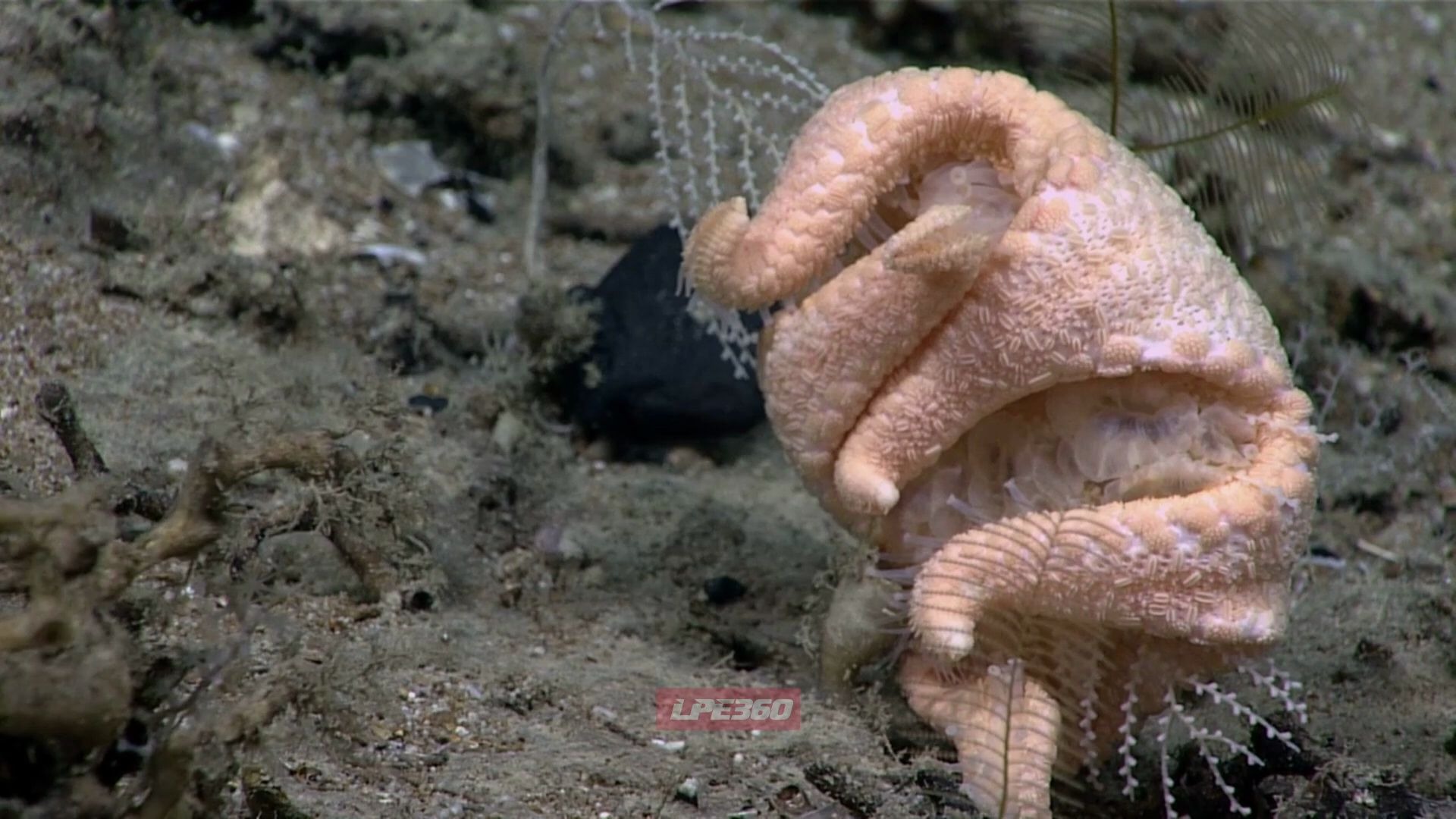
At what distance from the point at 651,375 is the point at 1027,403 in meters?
1.78

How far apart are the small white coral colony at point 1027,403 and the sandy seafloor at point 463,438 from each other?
11.3 inches

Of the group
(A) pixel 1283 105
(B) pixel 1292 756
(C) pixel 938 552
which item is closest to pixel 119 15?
(C) pixel 938 552

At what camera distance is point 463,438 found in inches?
142

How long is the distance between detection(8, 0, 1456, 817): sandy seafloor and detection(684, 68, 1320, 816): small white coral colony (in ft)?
0.94

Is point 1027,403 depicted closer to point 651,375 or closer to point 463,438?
point 651,375

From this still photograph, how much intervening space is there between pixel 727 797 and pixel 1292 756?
121cm

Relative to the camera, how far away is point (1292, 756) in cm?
239

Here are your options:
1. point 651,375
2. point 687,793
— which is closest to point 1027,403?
point 687,793

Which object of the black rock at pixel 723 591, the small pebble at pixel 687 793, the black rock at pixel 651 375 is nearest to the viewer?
the small pebble at pixel 687 793

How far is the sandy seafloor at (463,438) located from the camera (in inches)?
86.1

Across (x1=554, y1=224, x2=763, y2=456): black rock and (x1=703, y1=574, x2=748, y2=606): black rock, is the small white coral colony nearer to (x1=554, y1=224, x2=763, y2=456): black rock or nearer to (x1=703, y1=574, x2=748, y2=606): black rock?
(x1=703, y1=574, x2=748, y2=606): black rock

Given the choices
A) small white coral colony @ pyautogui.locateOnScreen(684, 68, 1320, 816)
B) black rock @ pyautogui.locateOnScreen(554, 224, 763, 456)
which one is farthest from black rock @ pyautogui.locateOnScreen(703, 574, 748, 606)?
black rock @ pyautogui.locateOnScreen(554, 224, 763, 456)

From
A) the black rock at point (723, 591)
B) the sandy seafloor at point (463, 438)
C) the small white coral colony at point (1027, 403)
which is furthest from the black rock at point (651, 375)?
the small white coral colony at point (1027, 403)

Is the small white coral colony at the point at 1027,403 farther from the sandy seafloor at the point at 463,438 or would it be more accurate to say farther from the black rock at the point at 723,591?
the black rock at the point at 723,591
